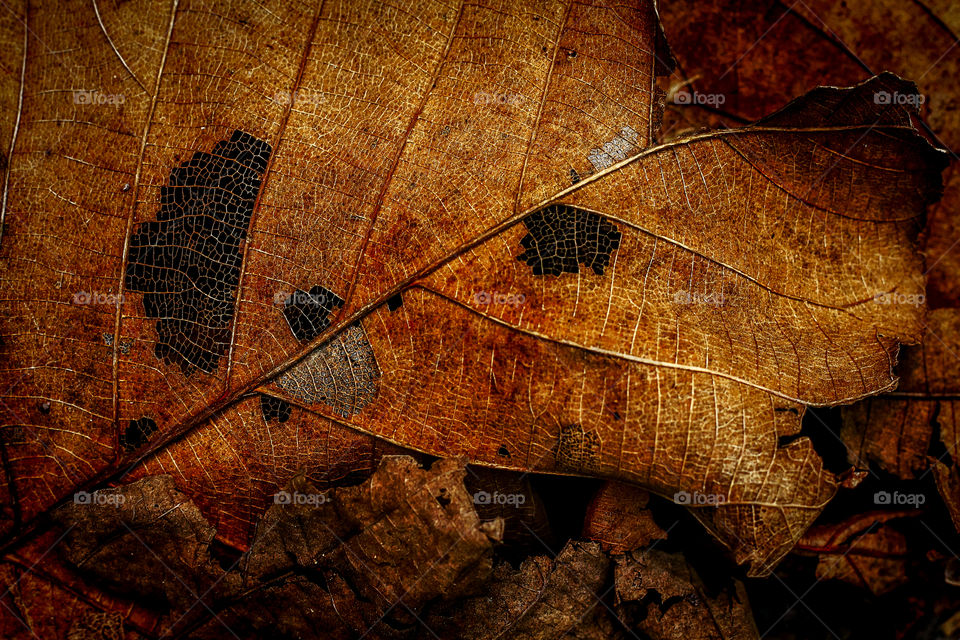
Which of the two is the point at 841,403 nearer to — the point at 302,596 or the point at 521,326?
the point at 521,326

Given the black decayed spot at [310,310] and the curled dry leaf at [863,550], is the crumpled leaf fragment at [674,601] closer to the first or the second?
the curled dry leaf at [863,550]

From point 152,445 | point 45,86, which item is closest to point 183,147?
point 45,86

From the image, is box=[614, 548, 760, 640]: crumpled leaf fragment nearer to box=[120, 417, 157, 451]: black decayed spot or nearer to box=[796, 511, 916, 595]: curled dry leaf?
box=[796, 511, 916, 595]: curled dry leaf

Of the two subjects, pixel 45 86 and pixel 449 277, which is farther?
pixel 45 86

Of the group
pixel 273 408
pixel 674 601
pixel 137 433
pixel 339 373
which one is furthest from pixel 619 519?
pixel 137 433

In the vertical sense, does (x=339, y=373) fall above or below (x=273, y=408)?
above

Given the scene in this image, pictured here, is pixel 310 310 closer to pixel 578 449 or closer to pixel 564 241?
pixel 564 241

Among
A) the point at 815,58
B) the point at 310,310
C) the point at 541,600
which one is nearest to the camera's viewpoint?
the point at 310,310

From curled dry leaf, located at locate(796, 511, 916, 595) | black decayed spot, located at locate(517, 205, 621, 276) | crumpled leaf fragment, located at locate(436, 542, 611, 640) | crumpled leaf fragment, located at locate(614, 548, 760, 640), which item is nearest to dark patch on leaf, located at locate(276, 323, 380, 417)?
black decayed spot, located at locate(517, 205, 621, 276)
